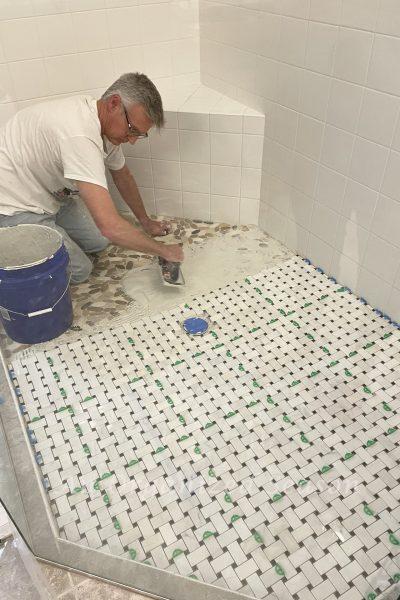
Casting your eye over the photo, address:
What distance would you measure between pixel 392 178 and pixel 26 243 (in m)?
1.45

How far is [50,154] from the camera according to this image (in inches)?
69.1

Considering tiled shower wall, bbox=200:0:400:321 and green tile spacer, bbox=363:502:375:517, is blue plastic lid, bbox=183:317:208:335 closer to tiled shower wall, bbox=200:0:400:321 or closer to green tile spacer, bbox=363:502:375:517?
tiled shower wall, bbox=200:0:400:321

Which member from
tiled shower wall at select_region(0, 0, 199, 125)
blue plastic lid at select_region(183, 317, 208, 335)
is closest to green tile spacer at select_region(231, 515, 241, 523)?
blue plastic lid at select_region(183, 317, 208, 335)

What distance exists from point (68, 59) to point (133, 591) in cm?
223

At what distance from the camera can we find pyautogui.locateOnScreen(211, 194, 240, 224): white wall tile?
2.50 meters

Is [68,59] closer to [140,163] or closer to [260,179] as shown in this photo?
[140,163]

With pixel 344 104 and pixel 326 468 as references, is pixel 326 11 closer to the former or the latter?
pixel 344 104

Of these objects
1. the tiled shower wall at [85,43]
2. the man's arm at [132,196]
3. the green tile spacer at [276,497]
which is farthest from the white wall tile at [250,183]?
the green tile spacer at [276,497]

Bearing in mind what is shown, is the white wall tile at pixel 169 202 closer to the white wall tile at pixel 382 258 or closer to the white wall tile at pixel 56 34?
the white wall tile at pixel 56 34

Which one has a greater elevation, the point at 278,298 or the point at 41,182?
the point at 41,182

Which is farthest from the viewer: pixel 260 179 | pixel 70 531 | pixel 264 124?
pixel 260 179

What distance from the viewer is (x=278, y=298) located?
2.02 metres

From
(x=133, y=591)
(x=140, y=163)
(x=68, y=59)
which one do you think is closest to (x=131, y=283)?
(x=140, y=163)

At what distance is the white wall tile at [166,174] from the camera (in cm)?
247
